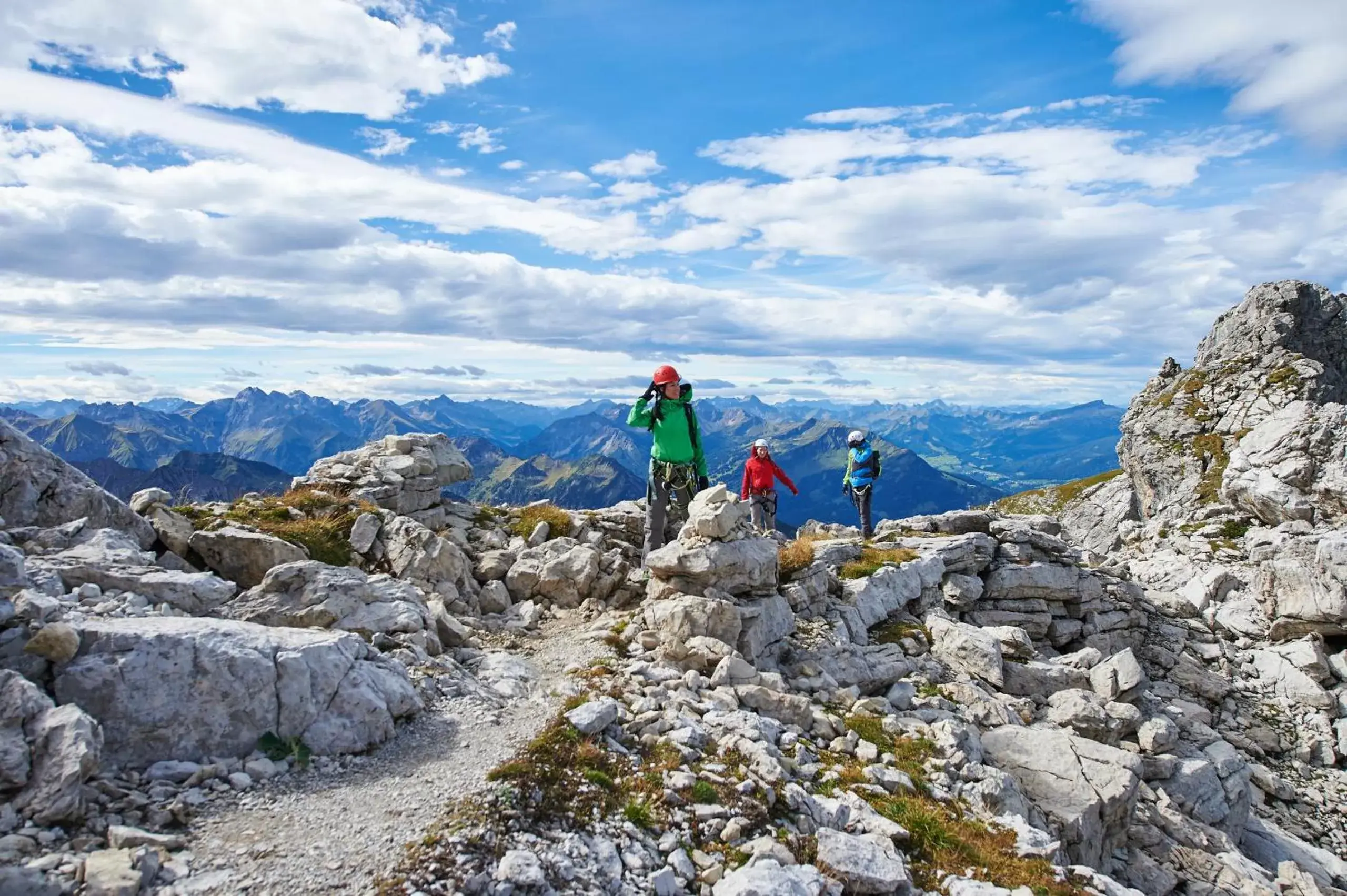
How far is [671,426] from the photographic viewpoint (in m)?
20.2

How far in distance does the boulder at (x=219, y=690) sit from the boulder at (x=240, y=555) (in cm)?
588

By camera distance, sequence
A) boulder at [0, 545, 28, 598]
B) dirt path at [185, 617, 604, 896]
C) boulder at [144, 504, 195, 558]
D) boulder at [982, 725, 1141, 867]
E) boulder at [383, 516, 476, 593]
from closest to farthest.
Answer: dirt path at [185, 617, 604, 896], boulder at [0, 545, 28, 598], boulder at [982, 725, 1141, 867], boulder at [144, 504, 195, 558], boulder at [383, 516, 476, 593]

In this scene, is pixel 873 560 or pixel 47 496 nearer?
pixel 47 496

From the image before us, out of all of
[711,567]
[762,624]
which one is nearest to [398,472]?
[711,567]

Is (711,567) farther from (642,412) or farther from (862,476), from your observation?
(862,476)

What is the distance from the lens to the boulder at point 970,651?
20469mm

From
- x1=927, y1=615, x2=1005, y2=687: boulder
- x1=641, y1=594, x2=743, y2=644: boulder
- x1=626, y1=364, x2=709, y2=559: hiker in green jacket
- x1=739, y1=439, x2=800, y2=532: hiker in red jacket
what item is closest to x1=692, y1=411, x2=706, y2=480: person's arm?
x1=626, y1=364, x2=709, y2=559: hiker in green jacket

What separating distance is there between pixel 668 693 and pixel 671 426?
801cm

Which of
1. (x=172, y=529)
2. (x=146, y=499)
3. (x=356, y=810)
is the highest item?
(x=146, y=499)

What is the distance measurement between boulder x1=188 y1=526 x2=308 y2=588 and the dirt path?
7.46m

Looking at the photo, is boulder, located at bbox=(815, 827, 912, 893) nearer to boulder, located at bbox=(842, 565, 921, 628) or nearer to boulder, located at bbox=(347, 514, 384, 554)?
boulder, located at bbox=(842, 565, 921, 628)

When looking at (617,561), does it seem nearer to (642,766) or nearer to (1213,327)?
(642,766)

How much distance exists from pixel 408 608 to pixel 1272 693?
28.6m

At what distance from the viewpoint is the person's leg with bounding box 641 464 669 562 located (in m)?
21.0
